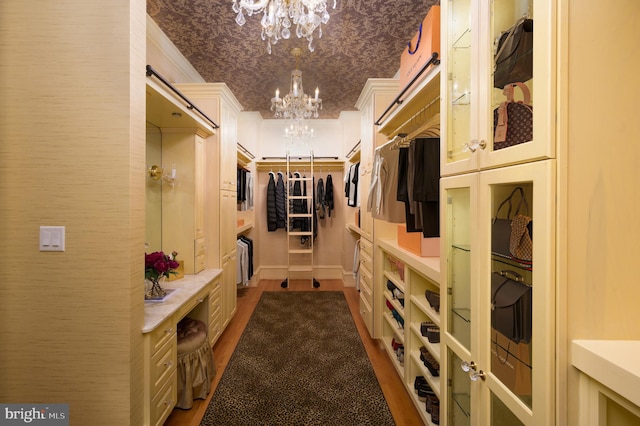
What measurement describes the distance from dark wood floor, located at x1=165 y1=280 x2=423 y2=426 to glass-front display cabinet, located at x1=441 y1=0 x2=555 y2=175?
1.69 m

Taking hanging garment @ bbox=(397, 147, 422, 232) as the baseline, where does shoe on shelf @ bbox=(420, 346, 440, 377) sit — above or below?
below

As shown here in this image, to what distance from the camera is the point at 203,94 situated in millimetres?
2881

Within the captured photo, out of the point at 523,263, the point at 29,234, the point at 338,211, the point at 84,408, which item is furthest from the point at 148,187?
the point at 338,211

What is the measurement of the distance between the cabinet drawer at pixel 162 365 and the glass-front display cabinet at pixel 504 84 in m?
1.84

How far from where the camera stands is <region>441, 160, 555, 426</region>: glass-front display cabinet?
0.80 metres

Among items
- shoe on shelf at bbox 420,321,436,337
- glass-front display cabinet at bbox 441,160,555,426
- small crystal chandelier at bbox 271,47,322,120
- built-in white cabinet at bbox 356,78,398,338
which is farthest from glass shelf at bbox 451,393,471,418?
small crystal chandelier at bbox 271,47,322,120

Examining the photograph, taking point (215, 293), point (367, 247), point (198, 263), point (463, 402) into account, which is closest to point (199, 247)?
point (198, 263)

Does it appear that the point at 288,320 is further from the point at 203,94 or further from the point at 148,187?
the point at 203,94

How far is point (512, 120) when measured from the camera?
0.96 meters

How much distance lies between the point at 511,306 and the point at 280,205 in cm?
427

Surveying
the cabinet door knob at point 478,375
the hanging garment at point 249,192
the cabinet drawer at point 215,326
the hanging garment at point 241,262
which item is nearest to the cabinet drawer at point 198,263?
the cabinet drawer at point 215,326

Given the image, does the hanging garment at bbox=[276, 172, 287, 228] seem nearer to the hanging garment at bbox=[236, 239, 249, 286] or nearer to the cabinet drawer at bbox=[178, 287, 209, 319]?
the hanging garment at bbox=[236, 239, 249, 286]

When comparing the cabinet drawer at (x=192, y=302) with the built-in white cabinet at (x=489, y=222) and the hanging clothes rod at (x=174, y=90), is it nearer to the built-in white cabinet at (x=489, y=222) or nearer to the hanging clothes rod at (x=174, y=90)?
the hanging clothes rod at (x=174, y=90)

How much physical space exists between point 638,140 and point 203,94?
10.1 ft
